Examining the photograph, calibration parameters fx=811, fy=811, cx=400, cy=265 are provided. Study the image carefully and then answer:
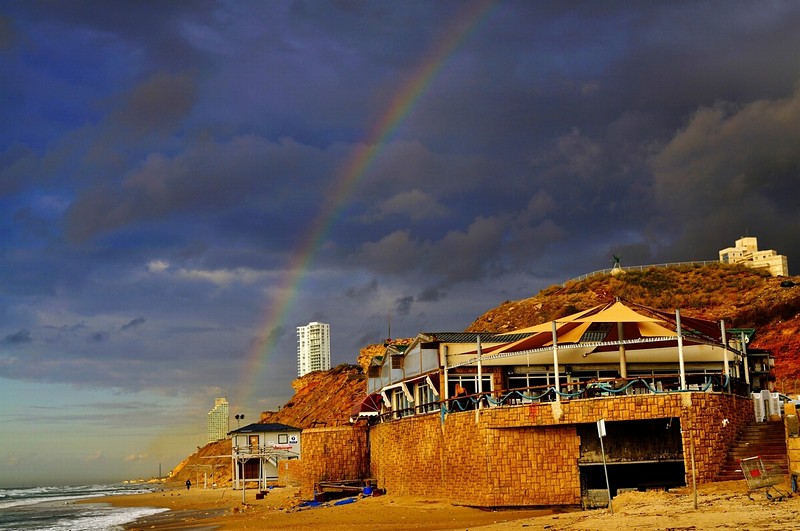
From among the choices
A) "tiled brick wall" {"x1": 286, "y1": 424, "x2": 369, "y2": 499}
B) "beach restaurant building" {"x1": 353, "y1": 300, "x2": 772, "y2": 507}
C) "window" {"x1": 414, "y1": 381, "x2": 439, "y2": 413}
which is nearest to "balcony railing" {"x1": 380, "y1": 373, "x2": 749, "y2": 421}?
"beach restaurant building" {"x1": 353, "y1": 300, "x2": 772, "y2": 507}

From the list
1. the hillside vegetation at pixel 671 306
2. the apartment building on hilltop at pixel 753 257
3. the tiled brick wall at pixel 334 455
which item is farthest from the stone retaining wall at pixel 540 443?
the apartment building on hilltop at pixel 753 257

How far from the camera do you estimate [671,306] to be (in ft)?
235

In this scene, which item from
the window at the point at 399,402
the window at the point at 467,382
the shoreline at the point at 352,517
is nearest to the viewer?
the shoreline at the point at 352,517

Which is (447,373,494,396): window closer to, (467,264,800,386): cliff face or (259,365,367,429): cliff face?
(467,264,800,386): cliff face

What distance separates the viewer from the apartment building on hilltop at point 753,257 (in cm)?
9006

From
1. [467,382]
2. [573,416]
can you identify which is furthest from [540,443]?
[467,382]

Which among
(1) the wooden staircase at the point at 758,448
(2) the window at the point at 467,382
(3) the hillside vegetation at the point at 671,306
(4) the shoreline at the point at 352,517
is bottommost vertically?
(4) the shoreline at the point at 352,517

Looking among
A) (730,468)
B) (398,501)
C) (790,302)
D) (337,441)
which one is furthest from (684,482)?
(790,302)

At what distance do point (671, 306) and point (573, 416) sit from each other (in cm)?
5146

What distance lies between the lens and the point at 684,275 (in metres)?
80.3

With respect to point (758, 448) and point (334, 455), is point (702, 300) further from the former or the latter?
point (758, 448)

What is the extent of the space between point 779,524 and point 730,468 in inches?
385

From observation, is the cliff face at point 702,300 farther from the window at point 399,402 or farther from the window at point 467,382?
the window at point 467,382

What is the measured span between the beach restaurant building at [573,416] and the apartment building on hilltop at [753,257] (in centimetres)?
5946
